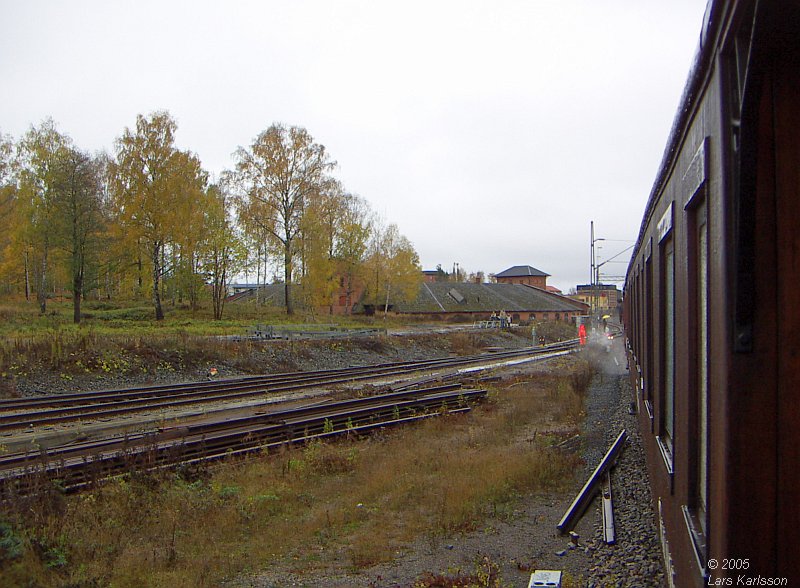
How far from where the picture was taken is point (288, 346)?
2722cm

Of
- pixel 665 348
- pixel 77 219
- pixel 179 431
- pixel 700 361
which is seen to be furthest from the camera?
pixel 77 219

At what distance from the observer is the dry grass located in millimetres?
6127

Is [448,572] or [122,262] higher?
[122,262]

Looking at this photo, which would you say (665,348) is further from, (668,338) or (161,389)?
(161,389)

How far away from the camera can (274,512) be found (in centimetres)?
831

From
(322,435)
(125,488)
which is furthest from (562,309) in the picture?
(125,488)

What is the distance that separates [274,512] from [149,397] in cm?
1026

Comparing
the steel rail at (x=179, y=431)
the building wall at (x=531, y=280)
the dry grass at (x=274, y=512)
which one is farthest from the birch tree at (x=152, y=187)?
the building wall at (x=531, y=280)

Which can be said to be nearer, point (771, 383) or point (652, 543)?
point (771, 383)

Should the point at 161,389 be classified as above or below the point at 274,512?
above

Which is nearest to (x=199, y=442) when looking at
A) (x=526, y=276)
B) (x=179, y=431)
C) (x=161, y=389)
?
(x=179, y=431)

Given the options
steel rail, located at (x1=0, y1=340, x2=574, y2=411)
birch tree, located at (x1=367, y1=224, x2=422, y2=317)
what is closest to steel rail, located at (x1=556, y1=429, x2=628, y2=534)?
steel rail, located at (x1=0, y1=340, x2=574, y2=411)

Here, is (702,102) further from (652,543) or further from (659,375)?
(652,543)

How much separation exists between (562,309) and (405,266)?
78.8ft
